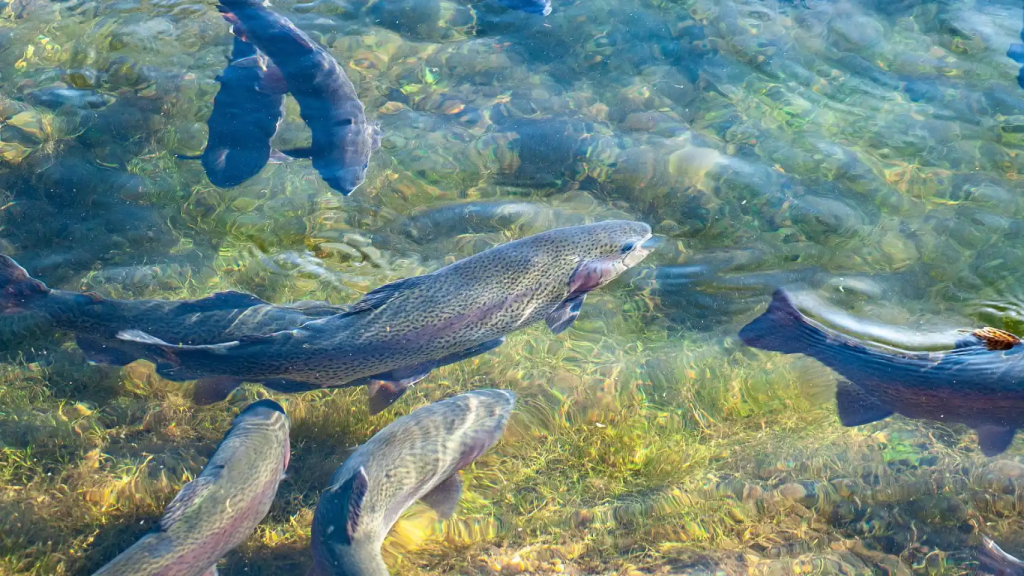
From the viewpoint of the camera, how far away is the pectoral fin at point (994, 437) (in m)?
4.46

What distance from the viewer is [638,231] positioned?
5559 mm

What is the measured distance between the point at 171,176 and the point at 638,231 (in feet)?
14.3

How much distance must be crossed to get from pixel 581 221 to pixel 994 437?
11.6 ft

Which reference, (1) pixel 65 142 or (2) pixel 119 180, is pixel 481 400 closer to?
(2) pixel 119 180

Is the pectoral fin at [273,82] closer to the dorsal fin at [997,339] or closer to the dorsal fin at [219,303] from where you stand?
the dorsal fin at [219,303]

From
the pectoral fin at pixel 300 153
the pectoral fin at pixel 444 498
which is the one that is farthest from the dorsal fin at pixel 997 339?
the pectoral fin at pixel 300 153

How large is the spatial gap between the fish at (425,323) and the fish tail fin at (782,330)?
1.21 m

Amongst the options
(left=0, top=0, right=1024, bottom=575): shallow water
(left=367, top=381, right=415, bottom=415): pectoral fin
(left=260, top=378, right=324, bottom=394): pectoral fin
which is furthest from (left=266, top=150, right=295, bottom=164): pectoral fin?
(left=367, top=381, right=415, bottom=415): pectoral fin

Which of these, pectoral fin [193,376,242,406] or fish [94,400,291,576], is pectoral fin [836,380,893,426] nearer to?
fish [94,400,291,576]

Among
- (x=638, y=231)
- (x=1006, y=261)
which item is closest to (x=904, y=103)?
(x=1006, y=261)

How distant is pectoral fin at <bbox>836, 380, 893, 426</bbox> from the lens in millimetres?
4641

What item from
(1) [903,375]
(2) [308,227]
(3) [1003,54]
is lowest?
(2) [308,227]

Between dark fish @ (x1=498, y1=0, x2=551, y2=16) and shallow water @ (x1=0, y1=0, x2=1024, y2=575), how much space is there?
30 cm

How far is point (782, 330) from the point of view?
15.4 feet
